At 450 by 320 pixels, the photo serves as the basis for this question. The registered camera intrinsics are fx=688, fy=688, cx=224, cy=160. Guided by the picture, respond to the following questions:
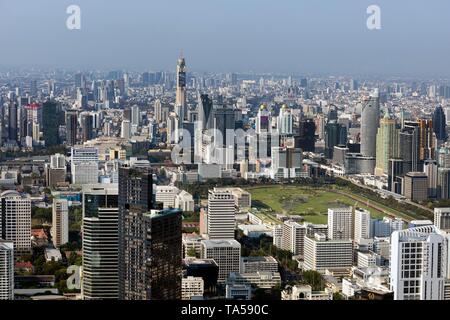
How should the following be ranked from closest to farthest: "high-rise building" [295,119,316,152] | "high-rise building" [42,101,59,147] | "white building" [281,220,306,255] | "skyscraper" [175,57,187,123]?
"skyscraper" [175,57,187,123], "white building" [281,220,306,255], "high-rise building" [42,101,59,147], "high-rise building" [295,119,316,152]

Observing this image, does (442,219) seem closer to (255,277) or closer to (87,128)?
(255,277)

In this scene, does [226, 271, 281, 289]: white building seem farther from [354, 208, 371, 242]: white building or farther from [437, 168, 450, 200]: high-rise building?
[437, 168, 450, 200]: high-rise building

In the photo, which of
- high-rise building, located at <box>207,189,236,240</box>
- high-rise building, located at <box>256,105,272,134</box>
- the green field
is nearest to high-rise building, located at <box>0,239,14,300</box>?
high-rise building, located at <box>207,189,236,240</box>

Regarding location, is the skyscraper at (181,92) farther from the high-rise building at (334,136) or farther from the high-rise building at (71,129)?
the high-rise building at (334,136)

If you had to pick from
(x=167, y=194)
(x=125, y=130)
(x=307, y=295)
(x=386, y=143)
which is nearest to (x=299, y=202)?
(x=386, y=143)

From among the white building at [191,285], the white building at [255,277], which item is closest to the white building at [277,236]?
the white building at [255,277]

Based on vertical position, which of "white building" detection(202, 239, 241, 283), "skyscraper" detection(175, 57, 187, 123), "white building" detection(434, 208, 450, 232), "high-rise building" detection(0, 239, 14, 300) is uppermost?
"skyscraper" detection(175, 57, 187, 123)
